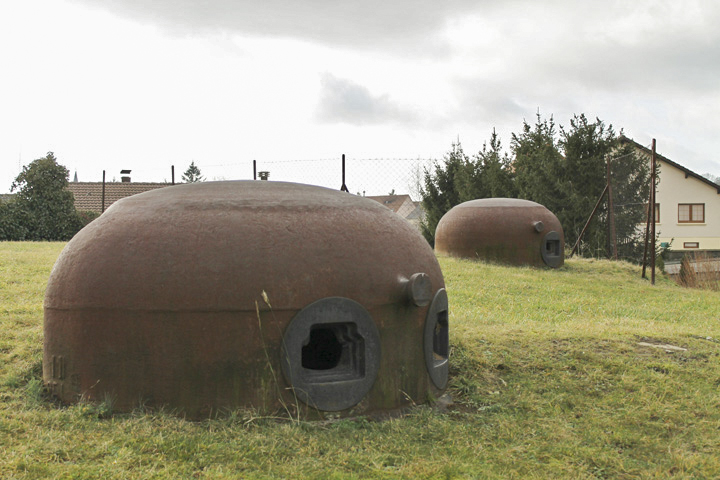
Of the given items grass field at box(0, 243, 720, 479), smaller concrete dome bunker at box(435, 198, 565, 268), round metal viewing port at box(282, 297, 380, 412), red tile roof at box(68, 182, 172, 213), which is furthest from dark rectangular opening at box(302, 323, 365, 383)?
red tile roof at box(68, 182, 172, 213)

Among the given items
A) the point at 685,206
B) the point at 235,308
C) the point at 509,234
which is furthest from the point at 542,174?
the point at 235,308

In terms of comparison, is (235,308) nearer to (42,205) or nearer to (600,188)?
(600,188)

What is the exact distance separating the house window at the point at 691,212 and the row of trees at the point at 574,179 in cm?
976

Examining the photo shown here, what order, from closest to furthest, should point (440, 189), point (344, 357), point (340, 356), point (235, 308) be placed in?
1. point (235, 308)
2. point (344, 357)
3. point (340, 356)
4. point (440, 189)

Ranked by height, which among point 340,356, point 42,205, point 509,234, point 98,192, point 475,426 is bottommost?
point 475,426

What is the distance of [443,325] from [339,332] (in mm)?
1215

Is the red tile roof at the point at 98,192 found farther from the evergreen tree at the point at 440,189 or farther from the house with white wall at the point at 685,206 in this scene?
the house with white wall at the point at 685,206

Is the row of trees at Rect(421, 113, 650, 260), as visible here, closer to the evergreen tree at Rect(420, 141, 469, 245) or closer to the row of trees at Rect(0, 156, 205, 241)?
the evergreen tree at Rect(420, 141, 469, 245)

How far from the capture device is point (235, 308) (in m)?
4.47

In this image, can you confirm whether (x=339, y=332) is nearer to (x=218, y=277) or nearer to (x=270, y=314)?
(x=270, y=314)

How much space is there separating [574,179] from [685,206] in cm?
1287

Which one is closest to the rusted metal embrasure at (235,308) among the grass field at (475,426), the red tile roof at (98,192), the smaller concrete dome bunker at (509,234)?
the grass field at (475,426)

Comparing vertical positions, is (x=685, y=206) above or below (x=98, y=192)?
below

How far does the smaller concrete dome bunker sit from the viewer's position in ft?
48.4
